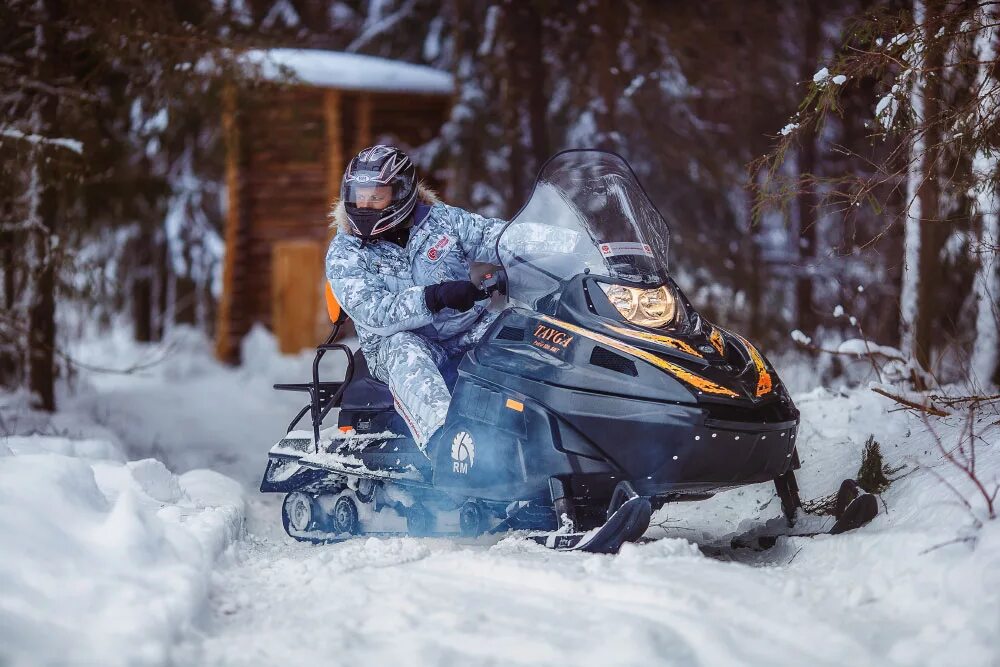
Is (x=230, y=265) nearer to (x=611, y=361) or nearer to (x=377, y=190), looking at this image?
(x=377, y=190)

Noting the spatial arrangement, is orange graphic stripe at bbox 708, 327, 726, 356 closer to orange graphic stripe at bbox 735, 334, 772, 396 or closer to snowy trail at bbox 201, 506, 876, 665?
orange graphic stripe at bbox 735, 334, 772, 396

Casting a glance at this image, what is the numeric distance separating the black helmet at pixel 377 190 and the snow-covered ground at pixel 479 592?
5.23ft

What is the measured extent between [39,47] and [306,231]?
900cm

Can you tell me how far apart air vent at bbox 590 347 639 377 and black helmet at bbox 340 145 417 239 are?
148cm

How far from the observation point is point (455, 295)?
461cm

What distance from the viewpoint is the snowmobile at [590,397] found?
4211mm

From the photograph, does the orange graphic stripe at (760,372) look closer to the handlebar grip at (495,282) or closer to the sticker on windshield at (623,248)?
the sticker on windshield at (623,248)

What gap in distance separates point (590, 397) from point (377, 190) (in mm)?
1665

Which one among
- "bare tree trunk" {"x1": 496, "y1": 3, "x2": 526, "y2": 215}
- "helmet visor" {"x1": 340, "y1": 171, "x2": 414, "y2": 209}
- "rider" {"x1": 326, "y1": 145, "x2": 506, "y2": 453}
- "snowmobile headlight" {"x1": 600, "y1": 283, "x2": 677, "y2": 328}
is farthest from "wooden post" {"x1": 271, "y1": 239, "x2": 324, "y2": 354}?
"snowmobile headlight" {"x1": 600, "y1": 283, "x2": 677, "y2": 328}

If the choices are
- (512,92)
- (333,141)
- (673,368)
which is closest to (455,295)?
(673,368)

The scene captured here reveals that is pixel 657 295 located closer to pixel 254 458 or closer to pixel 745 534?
pixel 745 534

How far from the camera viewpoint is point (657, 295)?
453 centimetres

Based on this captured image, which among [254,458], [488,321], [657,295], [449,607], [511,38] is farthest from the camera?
[511,38]

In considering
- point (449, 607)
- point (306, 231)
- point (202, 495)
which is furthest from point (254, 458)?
point (306, 231)
